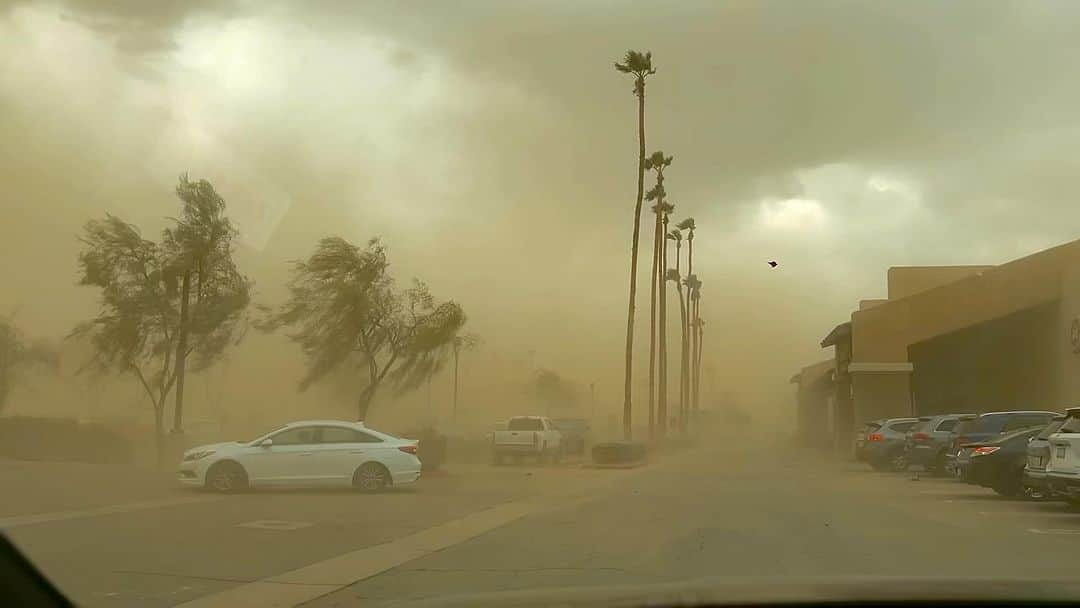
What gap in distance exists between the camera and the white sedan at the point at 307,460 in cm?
2122

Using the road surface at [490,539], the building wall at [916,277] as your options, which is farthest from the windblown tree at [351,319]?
the building wall at [916,277]

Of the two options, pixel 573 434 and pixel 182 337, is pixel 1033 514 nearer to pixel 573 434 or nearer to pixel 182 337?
pixel 182 337

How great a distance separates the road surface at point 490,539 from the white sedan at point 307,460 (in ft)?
1.43

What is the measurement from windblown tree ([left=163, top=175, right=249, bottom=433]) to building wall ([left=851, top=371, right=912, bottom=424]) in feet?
81.8

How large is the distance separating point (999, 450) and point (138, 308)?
78.1 feet

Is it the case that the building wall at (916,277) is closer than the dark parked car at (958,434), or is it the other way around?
the dark parked car at (958,434)

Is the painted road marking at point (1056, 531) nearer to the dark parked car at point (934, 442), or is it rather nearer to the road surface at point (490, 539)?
the road surface at point (490, 539)

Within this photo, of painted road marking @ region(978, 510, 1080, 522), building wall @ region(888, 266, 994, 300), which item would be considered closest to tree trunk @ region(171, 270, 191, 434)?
painted road marking @ region(978, 510, 1080, 522)

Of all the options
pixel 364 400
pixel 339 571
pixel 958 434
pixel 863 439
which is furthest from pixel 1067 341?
pixel 339 571

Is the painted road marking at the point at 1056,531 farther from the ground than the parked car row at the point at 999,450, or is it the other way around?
the parked car row at the point at 999,450

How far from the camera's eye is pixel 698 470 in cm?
3425

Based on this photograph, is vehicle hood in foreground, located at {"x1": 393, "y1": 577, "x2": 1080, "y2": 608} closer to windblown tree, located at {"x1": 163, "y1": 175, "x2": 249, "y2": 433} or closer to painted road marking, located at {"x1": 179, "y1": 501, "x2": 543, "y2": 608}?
painted road marking, located at {"x1": 179, "y1": 501, "x2": 543, "y2": 608}

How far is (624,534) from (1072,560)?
5.58 m

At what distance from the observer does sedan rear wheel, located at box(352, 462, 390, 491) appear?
21.7m
